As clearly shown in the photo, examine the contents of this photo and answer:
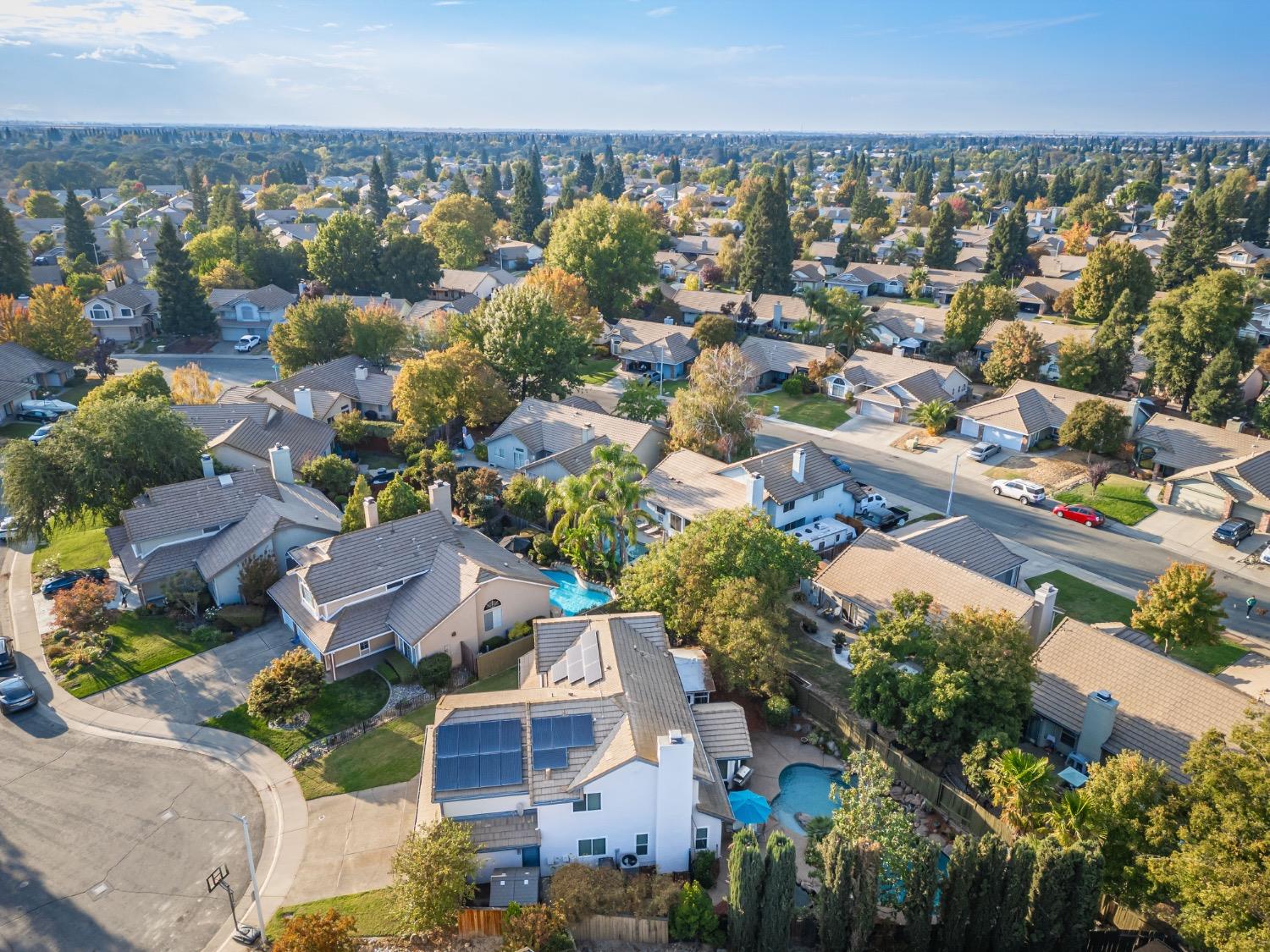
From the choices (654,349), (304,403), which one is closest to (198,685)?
(304,403)

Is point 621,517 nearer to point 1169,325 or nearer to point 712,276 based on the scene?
point 1169,325

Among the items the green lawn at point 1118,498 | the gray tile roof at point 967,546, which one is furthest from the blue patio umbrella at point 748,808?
the green lawn at point 1118,498

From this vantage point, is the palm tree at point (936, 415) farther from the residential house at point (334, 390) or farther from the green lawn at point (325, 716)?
the green lawn at point (325, 716)

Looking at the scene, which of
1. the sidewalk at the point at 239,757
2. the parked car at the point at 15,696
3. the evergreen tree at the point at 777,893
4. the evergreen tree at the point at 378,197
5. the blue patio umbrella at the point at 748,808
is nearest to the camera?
the evergreen tree at the point at 777,893

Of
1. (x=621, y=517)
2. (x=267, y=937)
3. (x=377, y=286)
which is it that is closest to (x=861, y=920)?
(x=267, y=937)

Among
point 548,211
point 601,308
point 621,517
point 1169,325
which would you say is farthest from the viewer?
point 548,211

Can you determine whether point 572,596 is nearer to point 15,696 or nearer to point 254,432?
point 15,696

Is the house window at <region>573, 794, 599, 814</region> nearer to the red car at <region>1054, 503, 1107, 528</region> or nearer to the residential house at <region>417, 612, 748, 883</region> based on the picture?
the residential house at <region>417, 612, 748, 883</region>
